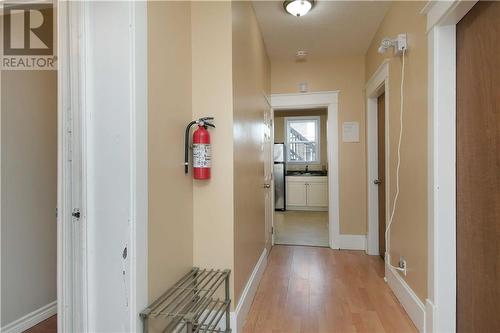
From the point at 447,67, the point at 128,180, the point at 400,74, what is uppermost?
the point at 400,74

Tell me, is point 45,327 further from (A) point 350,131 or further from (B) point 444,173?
(A) point 350,131

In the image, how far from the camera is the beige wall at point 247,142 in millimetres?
1876

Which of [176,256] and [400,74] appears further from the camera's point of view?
[400,74]

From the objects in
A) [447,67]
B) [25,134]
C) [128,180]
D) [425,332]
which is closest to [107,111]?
[128,180]

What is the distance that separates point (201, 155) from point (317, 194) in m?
5.24

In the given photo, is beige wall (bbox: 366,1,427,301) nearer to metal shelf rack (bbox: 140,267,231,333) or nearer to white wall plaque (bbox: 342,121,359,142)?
white wall plaque (bbox: 342,121,359,142)

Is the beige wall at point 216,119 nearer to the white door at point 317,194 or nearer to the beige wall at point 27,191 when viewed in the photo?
the beige wall at point 27,191

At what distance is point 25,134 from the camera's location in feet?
6.32

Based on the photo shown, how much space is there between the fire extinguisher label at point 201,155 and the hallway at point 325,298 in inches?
46.8

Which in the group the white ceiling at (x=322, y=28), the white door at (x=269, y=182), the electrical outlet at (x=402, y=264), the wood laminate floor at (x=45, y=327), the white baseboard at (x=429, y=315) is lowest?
the wood laminate floor at (x=45, y=327)

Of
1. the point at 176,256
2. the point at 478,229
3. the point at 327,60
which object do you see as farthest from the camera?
the point at 327,60

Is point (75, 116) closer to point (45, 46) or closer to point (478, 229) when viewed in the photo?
point (45, 46)

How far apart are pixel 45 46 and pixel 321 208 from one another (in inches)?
232

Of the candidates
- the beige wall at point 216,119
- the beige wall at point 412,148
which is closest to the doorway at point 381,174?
the beige wall at point 412,148
